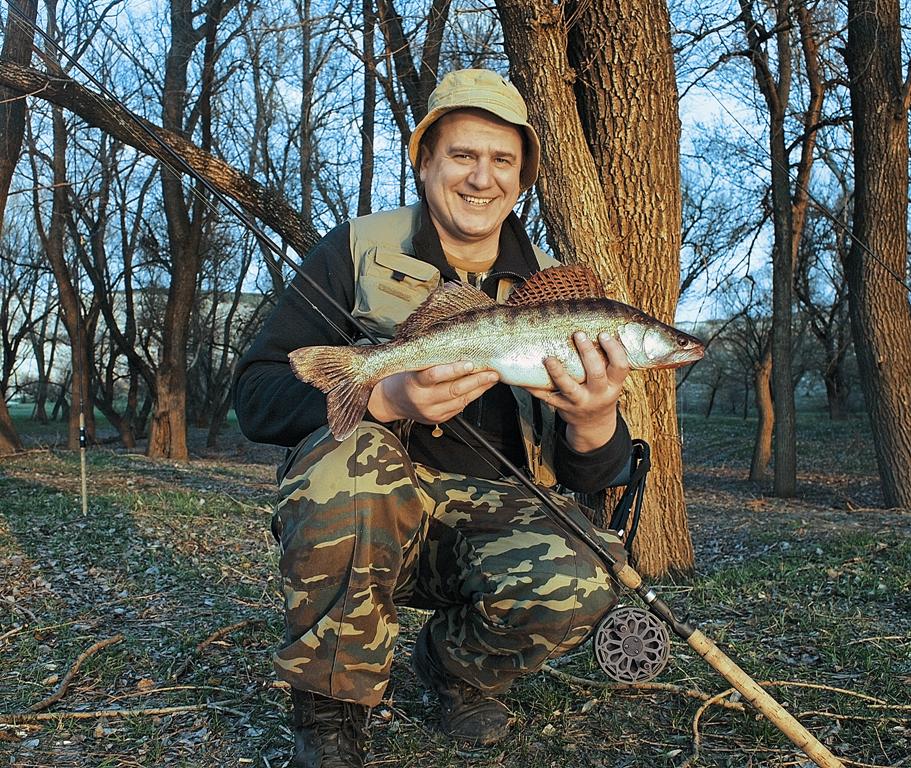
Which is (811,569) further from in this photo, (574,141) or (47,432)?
(47,432)

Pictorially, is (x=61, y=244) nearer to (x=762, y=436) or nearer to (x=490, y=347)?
(x=762, y=436)

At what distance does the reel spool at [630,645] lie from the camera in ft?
10.6

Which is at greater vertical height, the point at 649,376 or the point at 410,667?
the point at 649,376

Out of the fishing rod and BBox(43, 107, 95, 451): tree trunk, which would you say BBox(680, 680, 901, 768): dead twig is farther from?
BBox(43, 107, 95, 451): tree trunk

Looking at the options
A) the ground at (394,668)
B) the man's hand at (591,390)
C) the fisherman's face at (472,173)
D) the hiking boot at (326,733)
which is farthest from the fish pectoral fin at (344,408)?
the ground at (394,668)

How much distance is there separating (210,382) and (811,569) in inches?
1190

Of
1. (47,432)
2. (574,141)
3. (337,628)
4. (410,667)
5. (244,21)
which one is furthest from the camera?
(47,432)

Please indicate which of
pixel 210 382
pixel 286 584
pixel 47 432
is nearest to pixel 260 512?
pixel 286 584

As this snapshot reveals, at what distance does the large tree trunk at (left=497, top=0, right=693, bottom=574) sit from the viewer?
541 cm

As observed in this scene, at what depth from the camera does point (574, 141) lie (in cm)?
545

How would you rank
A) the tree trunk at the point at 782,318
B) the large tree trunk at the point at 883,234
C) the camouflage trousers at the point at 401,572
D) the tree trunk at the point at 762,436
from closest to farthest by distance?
the camouflage trousers at the point at 401,572
the large tree trunk at the point at 883,234
the tree trunk at the point at 782,318
the tree trunk at the point at 762,436

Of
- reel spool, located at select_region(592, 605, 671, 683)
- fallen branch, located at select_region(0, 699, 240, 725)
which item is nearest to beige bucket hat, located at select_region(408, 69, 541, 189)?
reel spool, located at select_region(592, 605, 671, 683)

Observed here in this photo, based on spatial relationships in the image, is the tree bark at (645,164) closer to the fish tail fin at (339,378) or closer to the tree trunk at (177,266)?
the fish tail fin at (339,378)

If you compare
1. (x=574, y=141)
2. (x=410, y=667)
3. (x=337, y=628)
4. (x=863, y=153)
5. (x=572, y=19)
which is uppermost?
(x=863, y=153)
